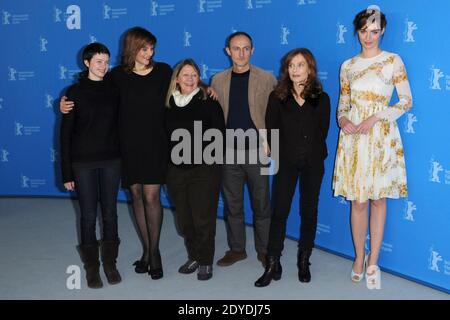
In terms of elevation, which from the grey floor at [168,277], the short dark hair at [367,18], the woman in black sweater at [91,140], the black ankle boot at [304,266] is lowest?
the grey floor at [168,277]

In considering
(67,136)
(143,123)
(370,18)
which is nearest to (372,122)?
(370,18)

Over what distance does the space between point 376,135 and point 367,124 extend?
0.09 meters

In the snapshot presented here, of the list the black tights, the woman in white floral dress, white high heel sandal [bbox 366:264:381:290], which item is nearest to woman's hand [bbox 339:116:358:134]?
the woman in white floral dress

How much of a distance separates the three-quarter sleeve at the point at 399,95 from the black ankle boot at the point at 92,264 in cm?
181

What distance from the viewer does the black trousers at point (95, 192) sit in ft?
9.56

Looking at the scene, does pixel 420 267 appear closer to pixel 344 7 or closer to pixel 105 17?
pixel 344 7

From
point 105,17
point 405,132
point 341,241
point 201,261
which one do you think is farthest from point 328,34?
point 105,17

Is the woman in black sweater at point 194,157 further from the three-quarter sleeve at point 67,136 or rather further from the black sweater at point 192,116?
the three-quarter sleeve at point 67,136

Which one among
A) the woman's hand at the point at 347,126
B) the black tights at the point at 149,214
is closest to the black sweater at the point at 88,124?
the black tights at the point at 149,214

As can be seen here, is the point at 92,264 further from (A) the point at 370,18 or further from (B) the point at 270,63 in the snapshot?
(A) the point at 370,18

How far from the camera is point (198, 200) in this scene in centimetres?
315

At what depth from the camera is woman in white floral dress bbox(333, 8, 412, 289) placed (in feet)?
9.44

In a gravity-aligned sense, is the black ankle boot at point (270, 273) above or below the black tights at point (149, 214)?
below

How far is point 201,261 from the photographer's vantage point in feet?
10.6
